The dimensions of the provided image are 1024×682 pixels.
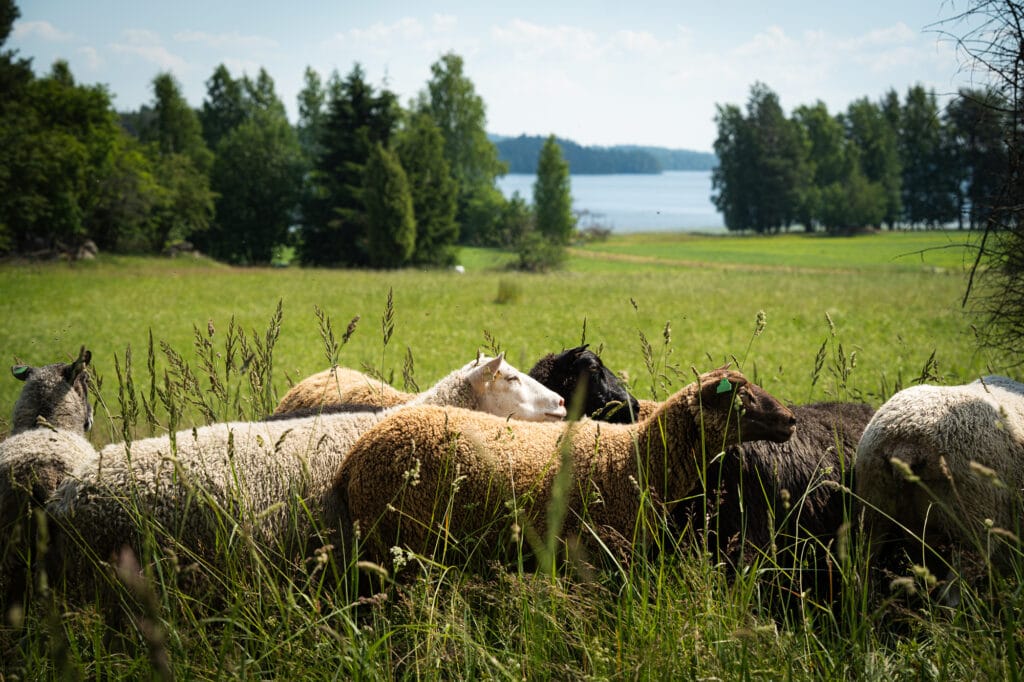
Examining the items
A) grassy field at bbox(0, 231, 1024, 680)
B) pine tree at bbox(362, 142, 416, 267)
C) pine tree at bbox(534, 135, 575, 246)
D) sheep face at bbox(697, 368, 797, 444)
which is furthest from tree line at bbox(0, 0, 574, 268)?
sheep face at bbox(697, 368, 797, 444)

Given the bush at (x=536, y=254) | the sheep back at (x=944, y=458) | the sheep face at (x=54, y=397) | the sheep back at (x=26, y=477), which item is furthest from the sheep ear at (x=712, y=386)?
the bush at (x=536, y=254)

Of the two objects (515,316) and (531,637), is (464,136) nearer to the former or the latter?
(515,316)

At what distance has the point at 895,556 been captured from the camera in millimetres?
3844

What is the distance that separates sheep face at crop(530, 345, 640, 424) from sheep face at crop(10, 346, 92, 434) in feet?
9.90

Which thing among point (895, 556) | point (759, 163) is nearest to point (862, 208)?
point (759, 163)

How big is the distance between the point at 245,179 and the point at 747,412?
5698 cm

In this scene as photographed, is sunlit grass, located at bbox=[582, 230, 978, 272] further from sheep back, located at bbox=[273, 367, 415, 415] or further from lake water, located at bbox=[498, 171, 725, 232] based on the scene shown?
sheep back, located at bbox=[273, 367, 415, 415]

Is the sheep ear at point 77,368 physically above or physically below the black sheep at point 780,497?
above

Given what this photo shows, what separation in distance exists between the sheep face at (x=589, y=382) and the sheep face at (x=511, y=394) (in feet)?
0.77

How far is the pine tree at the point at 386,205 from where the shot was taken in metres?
43.9

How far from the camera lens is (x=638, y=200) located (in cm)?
14675

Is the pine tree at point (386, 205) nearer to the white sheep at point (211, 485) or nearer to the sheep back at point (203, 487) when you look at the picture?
the white sheep at point (211, 485)

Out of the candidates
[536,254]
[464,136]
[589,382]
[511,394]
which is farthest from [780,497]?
[464,136]

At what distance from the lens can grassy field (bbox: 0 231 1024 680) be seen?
2559 millimetres
